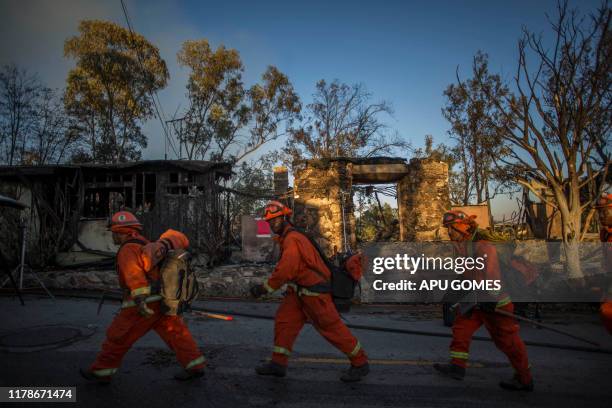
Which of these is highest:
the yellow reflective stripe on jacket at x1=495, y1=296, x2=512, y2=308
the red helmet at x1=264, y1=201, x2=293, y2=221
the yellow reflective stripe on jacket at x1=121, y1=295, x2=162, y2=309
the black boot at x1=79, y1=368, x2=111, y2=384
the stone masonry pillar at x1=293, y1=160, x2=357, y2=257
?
the stone masonry pillar at x1=293, y1=160, x2=357, y2=257

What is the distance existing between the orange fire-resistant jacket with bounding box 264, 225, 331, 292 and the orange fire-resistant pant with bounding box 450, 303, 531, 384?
150cm

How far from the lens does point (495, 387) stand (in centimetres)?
380

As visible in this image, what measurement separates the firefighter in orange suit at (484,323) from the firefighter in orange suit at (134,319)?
2.62 metres

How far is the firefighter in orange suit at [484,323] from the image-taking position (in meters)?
3.70

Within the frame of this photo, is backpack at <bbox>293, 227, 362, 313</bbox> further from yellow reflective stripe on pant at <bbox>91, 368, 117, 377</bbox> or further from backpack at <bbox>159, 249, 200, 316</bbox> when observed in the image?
yellow reflective stripe on pant at <bbox>91, 368, 117, 377</bbox>

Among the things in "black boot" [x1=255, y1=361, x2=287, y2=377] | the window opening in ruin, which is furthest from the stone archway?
"black boot" [x1=255, y1=361, x2=287, y2=377]

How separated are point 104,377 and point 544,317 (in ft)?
25.4

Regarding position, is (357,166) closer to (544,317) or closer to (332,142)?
(544,317)

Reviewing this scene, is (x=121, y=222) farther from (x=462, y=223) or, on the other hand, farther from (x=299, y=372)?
(x=462, y=223)

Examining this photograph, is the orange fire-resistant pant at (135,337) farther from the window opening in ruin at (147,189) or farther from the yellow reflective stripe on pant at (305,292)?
the window opening in ruin at (147,189)

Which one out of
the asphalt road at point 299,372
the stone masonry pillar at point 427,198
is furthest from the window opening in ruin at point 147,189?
the stone masonry pillar at point 427,198

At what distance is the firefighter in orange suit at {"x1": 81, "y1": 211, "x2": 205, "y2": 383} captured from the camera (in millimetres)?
3537

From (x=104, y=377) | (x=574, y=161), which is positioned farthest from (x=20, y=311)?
(x=574, y=161)

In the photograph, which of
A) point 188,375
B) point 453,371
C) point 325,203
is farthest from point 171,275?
point 325,203
